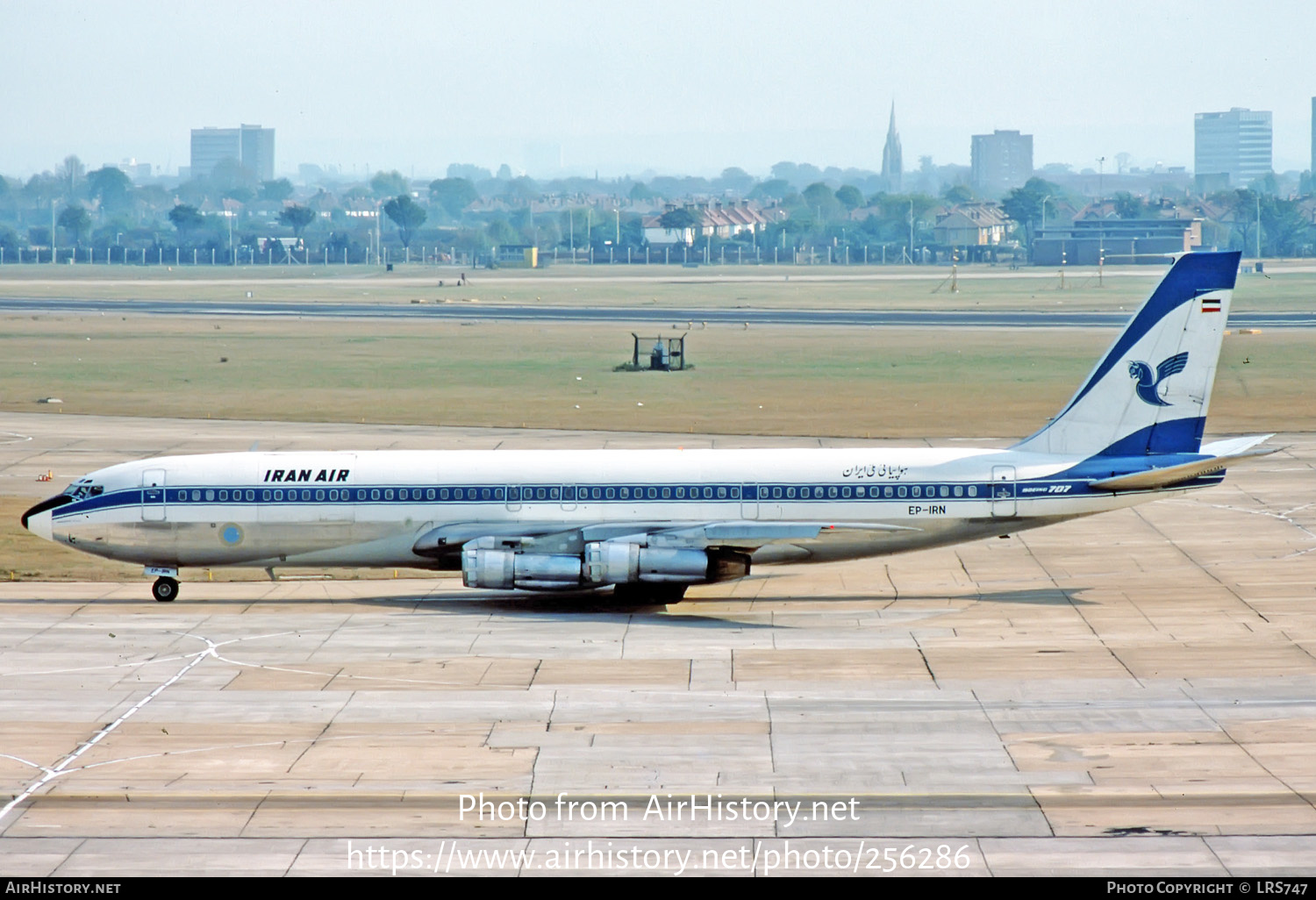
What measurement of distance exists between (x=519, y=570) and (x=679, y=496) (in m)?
4.99

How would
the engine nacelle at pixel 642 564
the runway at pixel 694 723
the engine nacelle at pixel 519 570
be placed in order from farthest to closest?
the engine nacelle at pixel 519 570 < the engine nacelle at pixel 642 564 < the runway at pixel 694 723

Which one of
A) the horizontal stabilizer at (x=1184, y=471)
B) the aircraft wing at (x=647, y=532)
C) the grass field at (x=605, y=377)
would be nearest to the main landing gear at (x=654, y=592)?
the aircraft wing at (x=647, y=532)

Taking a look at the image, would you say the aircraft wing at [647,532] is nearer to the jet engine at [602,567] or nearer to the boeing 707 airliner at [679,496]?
the boeing 707 airliner at [679,496]

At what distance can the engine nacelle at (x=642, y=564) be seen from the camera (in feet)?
137

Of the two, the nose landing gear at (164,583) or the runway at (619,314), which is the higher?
the runway at (619,314)

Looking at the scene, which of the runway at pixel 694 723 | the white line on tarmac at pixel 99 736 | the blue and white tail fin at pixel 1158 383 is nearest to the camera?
the runway at pixel 694 723

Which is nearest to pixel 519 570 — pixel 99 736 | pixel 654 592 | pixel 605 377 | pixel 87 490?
pixel 654 592

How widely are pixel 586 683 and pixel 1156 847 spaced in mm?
14137

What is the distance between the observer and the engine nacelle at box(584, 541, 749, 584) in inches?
1639

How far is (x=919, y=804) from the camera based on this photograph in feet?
84.4

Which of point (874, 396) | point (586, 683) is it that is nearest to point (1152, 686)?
point (586, 683)

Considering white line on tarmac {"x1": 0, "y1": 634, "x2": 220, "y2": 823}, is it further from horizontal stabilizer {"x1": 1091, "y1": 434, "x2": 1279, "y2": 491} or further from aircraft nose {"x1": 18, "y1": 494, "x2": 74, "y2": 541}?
horizontal stabilizer {"x1": 1091, "y1": 434, "x2": 1279, "y2": 491}

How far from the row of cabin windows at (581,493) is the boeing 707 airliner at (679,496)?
5 centimetres
